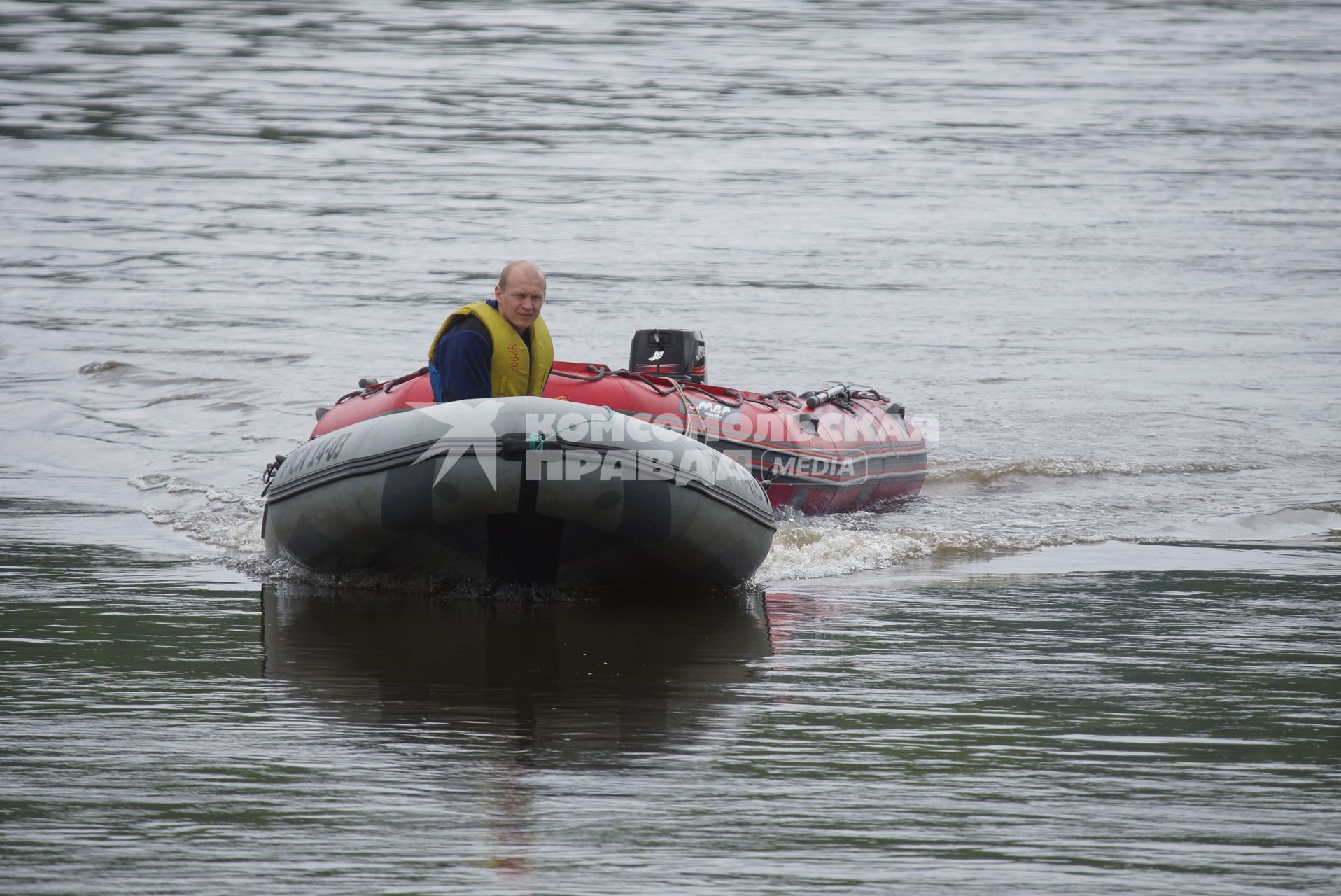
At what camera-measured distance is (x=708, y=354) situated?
12469 millimetres

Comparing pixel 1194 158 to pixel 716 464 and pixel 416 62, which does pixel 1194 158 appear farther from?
pixel 716 464

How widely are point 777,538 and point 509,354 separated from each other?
1733 mm

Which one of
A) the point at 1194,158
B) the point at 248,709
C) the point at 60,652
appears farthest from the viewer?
the point at 1194,158

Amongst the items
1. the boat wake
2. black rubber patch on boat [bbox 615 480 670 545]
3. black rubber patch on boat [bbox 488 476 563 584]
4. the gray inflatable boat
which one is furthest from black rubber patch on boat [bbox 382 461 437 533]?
the boat wake

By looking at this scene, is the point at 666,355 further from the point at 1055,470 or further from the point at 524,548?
the point at 524,548

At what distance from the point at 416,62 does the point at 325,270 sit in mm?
19060

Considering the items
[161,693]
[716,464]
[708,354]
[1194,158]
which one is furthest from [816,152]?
[161,693]

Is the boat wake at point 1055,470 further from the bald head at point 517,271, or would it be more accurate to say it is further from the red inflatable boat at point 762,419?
the bald head at point 517,271

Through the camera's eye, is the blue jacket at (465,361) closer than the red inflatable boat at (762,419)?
Yes

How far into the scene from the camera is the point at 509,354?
19.3 feet

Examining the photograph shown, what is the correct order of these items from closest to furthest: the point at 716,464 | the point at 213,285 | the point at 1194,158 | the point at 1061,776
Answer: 1. the point at 1061,776
2. the point at 716,464
3. the point at 213,285
4. the point at 1194,158

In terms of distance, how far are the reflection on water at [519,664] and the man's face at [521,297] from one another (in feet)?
3.36

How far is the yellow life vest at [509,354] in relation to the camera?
586 centimetres

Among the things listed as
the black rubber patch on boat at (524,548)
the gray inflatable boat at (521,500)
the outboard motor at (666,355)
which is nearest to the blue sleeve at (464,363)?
the gray inflatable boat at (521,500)
